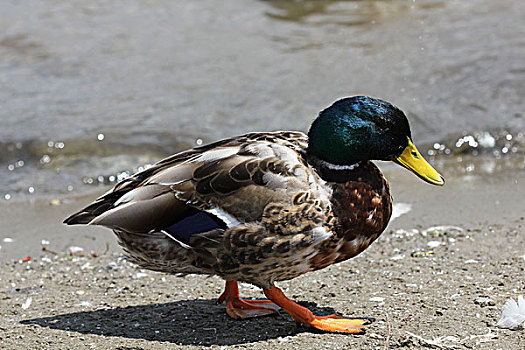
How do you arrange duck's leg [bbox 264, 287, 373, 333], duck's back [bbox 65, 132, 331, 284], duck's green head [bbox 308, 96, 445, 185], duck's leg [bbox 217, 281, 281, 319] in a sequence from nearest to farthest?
duck's back [bbox 65, 132, 331, 284] → duck's green head [bbox 308, 96, 445, 185] → duck's leg [bbox 264, 287, 373, 333] → duck's leg [bbox 217, 281, 281, 319]

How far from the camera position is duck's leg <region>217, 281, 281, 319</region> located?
4.35m

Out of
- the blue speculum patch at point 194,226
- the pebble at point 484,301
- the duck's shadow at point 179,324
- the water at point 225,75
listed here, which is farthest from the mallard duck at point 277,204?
the water at point 225,75

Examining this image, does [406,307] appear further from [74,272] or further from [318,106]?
[318,106]

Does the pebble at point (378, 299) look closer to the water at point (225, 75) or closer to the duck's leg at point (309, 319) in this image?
the duck's leg at point (309, 319)

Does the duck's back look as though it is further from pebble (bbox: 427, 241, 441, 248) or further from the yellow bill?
pebble (bbox: 427, 241, 441, 248)

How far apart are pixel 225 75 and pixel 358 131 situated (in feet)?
20.1

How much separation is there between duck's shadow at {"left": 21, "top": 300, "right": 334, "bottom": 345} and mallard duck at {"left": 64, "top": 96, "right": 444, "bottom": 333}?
0.25 metres

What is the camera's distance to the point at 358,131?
395cm

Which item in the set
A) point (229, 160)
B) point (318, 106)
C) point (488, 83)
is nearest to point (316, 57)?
point (318, 106)

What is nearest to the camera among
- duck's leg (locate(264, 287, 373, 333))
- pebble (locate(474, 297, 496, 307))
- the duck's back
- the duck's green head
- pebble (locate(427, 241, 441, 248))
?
the duck's back

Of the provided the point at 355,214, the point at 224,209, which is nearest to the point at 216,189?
the point at 224,209

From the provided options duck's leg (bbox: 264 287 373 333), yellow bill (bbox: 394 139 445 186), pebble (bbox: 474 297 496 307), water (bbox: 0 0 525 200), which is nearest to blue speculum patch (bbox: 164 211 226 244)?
duck's leg (bbox: 264 287 373 333)

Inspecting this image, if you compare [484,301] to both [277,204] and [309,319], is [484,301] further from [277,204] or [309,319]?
[277,204]

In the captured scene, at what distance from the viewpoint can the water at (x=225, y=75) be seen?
7.95 metres
